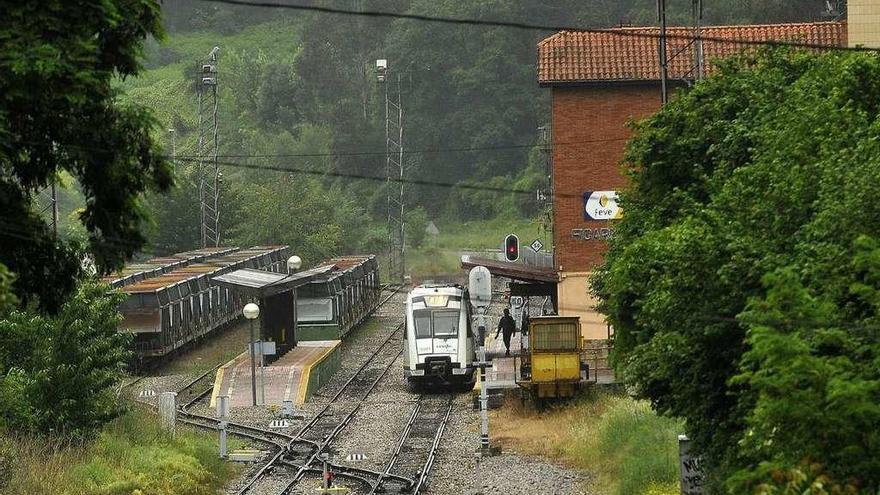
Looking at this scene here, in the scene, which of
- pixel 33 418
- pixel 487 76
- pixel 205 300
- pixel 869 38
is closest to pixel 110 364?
pixel 33 418

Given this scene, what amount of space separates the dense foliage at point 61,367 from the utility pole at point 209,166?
239 inches

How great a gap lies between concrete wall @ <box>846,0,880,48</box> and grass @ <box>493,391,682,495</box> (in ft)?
32.2

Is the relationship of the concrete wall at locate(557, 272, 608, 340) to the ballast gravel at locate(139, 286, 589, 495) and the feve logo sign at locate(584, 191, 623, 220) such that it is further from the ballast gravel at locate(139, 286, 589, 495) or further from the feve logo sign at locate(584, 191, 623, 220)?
the ballast gravel at locate(139, 286, 589, 495)

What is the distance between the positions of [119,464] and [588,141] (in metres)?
21.4

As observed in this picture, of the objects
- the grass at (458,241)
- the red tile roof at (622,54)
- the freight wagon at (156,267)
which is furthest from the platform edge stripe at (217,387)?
the grass at (458,241)

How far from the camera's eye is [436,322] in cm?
3694

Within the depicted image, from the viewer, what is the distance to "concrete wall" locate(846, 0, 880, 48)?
33062mm

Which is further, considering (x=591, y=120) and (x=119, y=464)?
(x=591, y=120)

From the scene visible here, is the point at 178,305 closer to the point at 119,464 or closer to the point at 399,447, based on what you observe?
the point at 399,447

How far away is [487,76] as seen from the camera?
9075 centimetres

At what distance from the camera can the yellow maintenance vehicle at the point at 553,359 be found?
3161 cm

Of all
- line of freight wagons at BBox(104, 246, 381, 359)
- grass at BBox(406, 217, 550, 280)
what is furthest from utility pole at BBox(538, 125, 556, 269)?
line of freight wagons at BBox(104, 246, 381, 359)

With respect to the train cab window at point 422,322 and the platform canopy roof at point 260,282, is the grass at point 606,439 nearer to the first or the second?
the train cab window at point 422,322

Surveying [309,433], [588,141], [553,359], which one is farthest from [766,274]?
[588,141]
